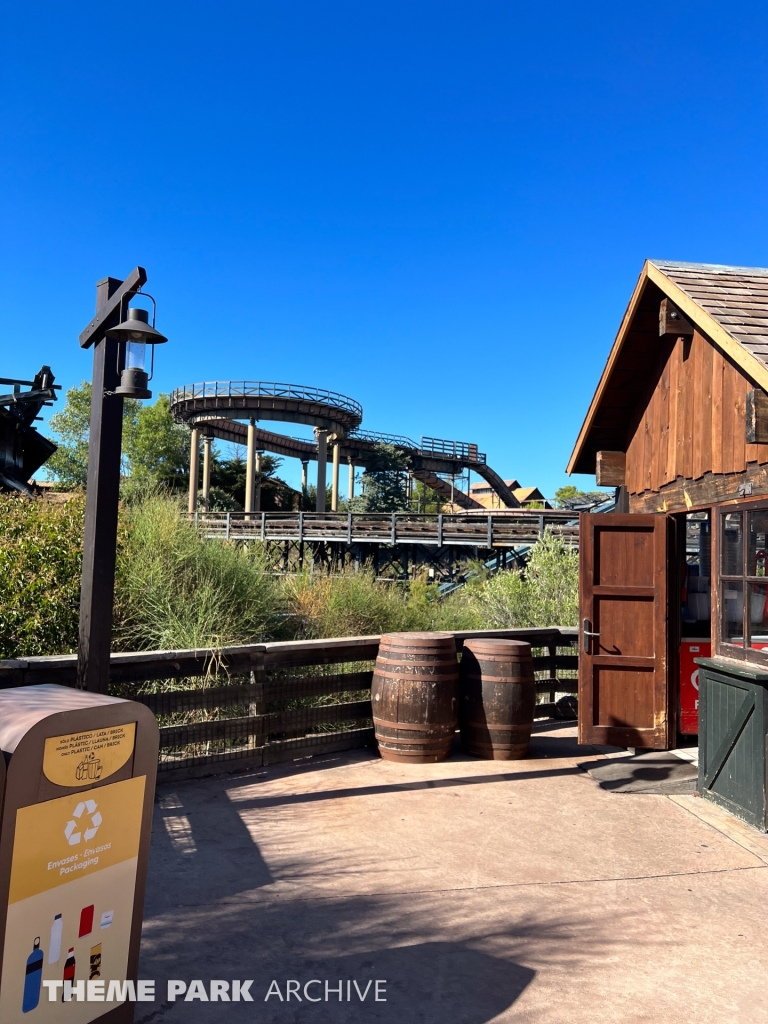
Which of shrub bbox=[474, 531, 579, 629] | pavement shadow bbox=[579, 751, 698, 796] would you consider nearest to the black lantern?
pavement shadow bbox=[579, 751, 698, 796]

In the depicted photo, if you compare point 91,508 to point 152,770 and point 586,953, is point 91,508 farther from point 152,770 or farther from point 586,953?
point 586,953

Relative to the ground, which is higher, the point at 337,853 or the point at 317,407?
the point at 317,407

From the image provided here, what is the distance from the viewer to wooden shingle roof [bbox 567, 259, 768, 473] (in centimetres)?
502

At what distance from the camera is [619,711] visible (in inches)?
266

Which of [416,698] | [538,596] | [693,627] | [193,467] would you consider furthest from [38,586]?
[193,467]

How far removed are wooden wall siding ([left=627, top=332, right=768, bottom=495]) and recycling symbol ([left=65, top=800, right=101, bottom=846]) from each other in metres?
4.68

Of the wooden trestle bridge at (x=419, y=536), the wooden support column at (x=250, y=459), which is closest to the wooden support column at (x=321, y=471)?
the wooden support column at (x=250, y=459)

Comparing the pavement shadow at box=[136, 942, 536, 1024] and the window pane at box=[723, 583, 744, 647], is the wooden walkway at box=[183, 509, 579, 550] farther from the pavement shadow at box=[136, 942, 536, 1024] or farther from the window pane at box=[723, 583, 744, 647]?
the pavement shadow at box=[136, 942, 536, 1024]

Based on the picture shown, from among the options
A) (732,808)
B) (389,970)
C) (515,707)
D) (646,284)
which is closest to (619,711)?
(515,707)

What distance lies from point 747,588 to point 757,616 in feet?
0.70

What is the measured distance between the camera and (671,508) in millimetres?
6734

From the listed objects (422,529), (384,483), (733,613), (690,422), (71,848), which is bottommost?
(71,848)

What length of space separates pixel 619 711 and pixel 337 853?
3.31 metres

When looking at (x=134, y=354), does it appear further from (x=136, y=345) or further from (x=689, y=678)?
(x=689, y=678)
